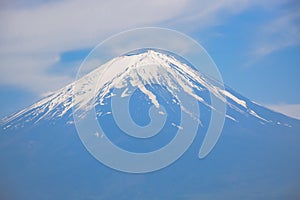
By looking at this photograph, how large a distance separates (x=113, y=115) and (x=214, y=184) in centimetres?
173

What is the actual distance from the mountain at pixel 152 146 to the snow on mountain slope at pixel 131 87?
0.10ft

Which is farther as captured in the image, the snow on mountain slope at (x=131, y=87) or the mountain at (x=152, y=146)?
the snow on mountain slope at (x=131, y=87)

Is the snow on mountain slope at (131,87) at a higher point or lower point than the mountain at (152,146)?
higher

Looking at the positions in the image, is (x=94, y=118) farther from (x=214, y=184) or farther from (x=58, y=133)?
(x=214, y=184)

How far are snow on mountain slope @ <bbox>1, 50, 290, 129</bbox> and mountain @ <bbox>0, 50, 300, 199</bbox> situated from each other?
0.10 ft

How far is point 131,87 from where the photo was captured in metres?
7.96

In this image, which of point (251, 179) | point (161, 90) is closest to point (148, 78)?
point (161, 90)

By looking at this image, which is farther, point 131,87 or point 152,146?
point 131,87

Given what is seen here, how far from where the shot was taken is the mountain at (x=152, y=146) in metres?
6.29

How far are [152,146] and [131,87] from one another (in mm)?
1786

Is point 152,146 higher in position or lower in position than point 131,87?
lower

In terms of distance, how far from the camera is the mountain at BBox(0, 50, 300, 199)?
6289mm

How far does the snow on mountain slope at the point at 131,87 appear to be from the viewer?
7.08 meters

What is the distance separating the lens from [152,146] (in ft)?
20.9
